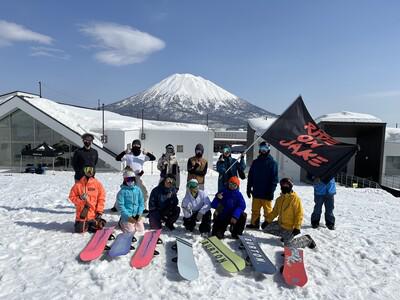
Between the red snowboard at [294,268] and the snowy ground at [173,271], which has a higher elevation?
the red snowboard at [294,268]

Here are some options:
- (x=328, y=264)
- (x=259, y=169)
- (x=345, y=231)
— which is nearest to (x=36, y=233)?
(x=259, y=169)

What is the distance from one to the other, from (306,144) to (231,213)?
198 centimetres

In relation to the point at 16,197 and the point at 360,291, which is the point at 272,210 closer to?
the point at 360,291

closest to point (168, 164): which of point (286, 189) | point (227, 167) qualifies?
point (227, 167)

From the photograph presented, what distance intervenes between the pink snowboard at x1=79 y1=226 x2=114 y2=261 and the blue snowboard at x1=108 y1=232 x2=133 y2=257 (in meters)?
0.17

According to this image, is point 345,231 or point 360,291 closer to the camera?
point 360,291

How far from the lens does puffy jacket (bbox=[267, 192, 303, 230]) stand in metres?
5.61

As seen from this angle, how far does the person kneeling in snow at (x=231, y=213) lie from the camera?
5664 mm

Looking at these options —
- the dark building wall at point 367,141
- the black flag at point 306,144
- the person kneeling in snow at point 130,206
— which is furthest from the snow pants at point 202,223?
the dark building wall at point 367,141

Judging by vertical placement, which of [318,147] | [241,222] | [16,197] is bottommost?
[16,197]

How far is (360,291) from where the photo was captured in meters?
4.16

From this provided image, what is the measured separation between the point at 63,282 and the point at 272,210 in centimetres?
392

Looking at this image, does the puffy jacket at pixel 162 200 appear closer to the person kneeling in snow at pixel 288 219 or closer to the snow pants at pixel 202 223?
the snow pants at pixel 202 223

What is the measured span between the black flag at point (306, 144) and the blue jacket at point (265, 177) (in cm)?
43
